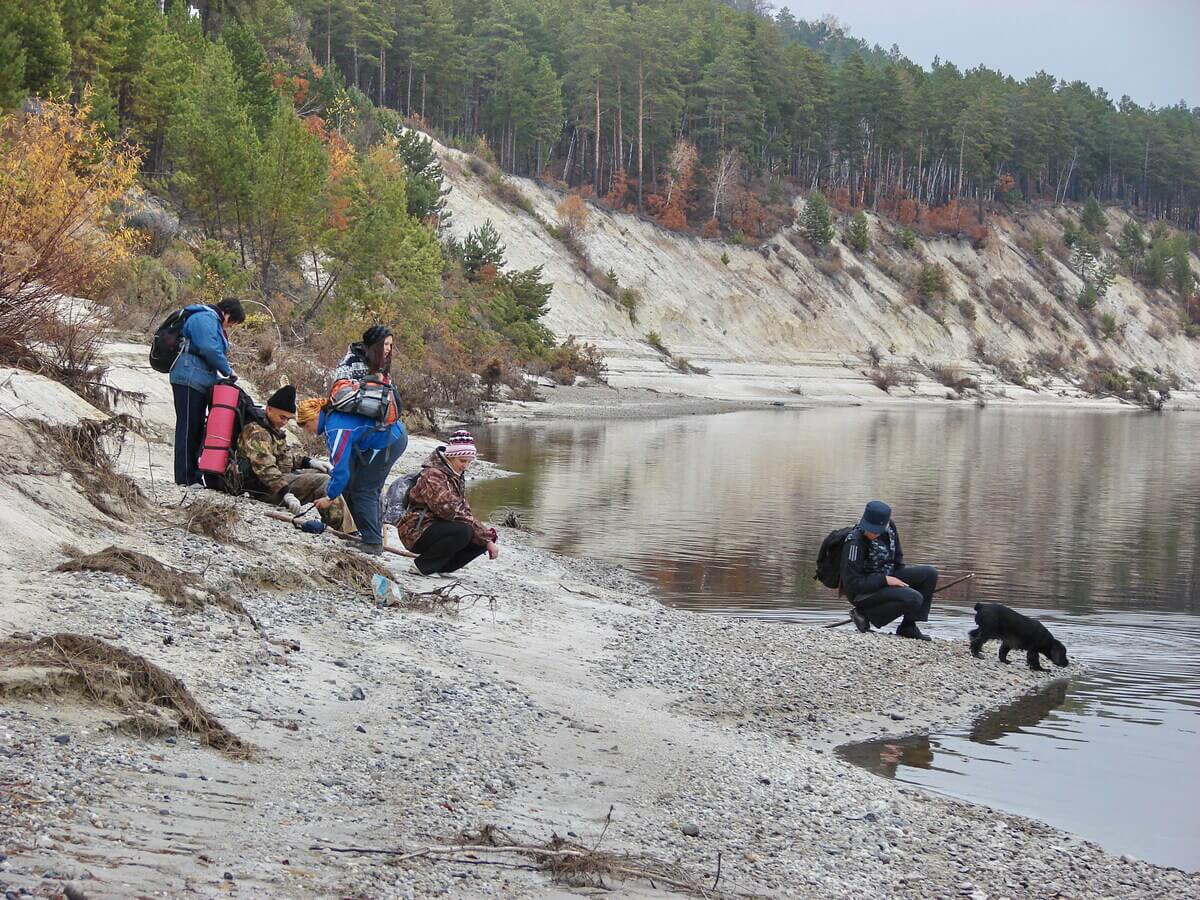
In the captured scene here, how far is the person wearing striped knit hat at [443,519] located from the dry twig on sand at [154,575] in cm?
294

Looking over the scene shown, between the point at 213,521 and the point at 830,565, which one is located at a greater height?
the point at 213,521

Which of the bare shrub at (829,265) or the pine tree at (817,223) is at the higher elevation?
the pine tree at (817,223)

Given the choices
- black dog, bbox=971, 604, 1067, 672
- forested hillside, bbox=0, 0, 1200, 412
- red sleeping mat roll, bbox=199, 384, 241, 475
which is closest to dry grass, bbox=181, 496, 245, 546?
red sleeping mat roll, bbox=199, 384, 241, 475

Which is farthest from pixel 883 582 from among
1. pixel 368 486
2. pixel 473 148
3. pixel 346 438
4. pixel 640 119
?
pixel 640 119

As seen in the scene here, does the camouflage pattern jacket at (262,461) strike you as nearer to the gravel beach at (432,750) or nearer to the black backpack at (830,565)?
the gravel beach at (432,750)

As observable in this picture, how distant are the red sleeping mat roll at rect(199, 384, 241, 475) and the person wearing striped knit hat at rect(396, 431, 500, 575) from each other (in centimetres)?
183

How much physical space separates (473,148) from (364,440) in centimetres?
6899

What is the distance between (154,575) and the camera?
821cm

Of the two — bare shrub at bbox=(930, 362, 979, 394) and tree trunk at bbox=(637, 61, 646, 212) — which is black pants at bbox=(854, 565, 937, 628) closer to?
bare shrub at bbox=(930, 362, 979, 394)

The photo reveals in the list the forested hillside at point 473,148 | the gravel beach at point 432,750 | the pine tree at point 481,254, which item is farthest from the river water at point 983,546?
the pine tree at point 481,254

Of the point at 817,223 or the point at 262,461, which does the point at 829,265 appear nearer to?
the point at 817,223

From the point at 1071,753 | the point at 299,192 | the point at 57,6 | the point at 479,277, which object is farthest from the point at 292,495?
the point at 479,277

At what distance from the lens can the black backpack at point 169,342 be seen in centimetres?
1149

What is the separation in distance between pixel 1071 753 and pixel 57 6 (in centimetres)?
3840
